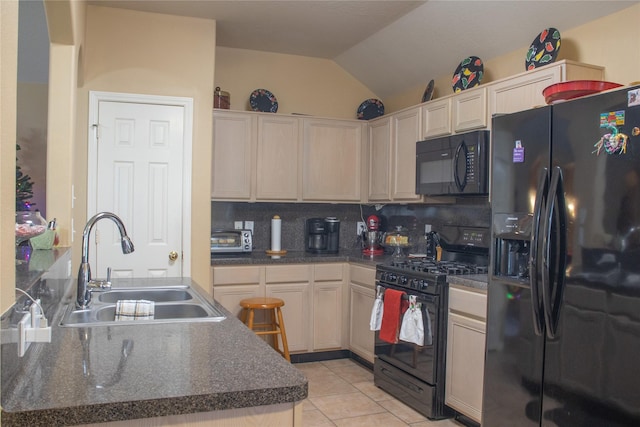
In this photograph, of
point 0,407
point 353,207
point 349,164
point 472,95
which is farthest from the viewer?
point 353,207

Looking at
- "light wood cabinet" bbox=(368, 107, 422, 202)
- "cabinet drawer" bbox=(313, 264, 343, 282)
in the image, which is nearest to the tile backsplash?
"light wood cabinet" bbox=(368, 107, 422, 202)

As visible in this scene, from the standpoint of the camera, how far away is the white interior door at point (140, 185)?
12.8 feet

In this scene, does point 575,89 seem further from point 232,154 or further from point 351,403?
point 232,154

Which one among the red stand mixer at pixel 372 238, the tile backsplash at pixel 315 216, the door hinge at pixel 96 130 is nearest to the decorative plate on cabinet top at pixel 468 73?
the tile backsplash at pixel 315 216

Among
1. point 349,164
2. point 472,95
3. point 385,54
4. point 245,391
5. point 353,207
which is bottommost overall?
point 245,391

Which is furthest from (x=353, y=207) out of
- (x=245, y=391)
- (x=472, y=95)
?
(x=245, y=391)

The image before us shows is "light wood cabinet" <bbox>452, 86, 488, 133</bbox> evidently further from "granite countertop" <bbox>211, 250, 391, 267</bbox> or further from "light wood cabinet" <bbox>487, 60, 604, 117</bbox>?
"granite countertop" <bbox>211, 250, 391, 267</bbox>

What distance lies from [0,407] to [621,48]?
319 centimetres

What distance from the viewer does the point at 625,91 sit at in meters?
2.07

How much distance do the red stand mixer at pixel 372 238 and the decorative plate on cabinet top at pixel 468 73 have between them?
5.05 feet

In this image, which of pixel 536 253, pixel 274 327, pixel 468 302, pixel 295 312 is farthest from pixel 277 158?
pixel 536 253

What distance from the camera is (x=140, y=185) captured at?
398cm

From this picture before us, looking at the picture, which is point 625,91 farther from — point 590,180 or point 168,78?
point 168,78

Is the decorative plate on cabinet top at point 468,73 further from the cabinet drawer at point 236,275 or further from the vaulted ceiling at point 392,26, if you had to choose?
the cabinet drawer at point 236,275
